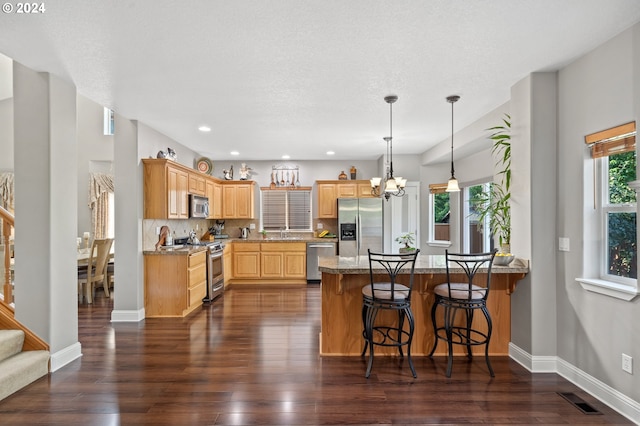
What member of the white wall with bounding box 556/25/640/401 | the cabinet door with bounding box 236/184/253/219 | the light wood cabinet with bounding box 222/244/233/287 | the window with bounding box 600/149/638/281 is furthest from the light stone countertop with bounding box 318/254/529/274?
the cabinet door with bounding box 236/184/253/219

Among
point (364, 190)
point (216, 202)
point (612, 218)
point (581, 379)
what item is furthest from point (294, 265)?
point (612, 218)

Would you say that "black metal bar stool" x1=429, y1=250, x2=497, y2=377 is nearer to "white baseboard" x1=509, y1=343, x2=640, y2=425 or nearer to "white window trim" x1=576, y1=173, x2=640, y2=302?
"white baseboard" x1=509, y1=343, x2=640, y2=425

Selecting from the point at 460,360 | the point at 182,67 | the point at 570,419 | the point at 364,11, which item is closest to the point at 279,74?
the point at 182,67

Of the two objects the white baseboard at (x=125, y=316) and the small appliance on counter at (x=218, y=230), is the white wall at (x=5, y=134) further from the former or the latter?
the white baseboard at (x=125, y=316)

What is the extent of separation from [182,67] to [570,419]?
3.92 meters

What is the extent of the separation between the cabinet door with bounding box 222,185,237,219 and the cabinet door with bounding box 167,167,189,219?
177cm

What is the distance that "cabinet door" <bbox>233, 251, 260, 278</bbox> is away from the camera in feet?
21.9

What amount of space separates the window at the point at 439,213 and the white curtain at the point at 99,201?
7.05 metres

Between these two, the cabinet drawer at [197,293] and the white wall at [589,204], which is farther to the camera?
the cabinet drawer at [197,293]

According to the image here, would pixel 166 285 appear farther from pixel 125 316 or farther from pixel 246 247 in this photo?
pixel 246 247

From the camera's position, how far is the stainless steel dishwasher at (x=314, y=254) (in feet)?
22.0

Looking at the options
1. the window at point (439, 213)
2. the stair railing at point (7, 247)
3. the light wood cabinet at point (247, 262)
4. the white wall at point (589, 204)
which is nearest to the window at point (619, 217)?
the white wall at point (589, 204)

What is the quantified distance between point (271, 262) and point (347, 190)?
7.26 ft

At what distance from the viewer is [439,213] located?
21.4 feet
